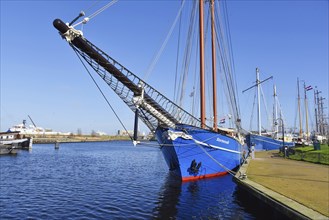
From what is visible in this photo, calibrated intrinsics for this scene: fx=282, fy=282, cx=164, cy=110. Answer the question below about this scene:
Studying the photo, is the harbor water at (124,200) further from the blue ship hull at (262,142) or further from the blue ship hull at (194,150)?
the blue ship hull at (262,142)

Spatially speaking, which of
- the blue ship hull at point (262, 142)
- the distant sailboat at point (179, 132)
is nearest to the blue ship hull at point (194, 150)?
the distant sailboat at point (179, 132)

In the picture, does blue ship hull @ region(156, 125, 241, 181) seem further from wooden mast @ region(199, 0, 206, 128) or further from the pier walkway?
the pier walkway

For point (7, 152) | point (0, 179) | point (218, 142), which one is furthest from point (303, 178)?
point (7, 152)

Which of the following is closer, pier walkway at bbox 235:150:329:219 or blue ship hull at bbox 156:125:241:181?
pier walkway at bbox 235:150:329:219

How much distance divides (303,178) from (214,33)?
65.4ft

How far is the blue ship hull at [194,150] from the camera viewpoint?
816 inches

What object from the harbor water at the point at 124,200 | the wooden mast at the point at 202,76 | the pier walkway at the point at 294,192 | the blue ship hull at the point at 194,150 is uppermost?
the wooden mast at the point at 202,76

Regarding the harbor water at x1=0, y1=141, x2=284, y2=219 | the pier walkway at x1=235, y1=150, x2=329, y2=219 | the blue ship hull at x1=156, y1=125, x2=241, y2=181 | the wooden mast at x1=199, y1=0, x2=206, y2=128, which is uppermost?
the wooden mast at x1=199, y1=0, x2=206, y2=128

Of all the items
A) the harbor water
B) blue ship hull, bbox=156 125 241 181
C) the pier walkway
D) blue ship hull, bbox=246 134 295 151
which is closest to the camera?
the pier walkway

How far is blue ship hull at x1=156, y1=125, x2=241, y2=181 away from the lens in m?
20.7

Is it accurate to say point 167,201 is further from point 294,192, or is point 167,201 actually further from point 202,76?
point 202,76

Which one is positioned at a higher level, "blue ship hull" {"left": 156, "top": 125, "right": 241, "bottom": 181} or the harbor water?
"blue ship hull" {"left": 156, "top": 125, "right": 241, "bottom": 181}

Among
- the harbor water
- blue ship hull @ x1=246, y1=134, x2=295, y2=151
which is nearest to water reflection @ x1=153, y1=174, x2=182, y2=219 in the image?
the harbor water

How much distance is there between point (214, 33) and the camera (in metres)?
32.5
